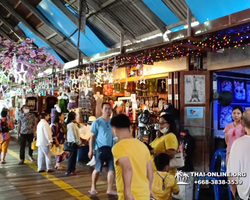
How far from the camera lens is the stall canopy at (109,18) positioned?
5480 mm

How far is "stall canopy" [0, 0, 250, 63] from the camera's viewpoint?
548 cm

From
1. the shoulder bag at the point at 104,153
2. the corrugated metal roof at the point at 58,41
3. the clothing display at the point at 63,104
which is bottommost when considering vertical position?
the shoulder bag at the point at 104,153

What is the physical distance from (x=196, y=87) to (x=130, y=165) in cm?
447

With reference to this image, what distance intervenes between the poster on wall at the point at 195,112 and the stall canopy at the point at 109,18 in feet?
6.37

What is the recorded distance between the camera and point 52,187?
6305mm

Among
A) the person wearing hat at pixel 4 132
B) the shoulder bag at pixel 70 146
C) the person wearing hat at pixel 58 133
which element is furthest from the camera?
the person wearing hat at pixel 4 132

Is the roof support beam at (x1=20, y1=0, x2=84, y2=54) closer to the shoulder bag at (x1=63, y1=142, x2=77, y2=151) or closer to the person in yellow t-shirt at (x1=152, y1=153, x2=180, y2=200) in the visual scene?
the shoulder bag at (x1=63, y1=142, x2=77, y2=151)

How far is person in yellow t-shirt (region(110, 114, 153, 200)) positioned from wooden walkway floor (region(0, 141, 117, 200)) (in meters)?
2.81

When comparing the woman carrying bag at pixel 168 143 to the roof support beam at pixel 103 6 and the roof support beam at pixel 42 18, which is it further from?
the roof support beam at pixel 42 18

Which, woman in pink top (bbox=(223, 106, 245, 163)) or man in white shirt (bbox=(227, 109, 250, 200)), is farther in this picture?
woman in pink top (bbox=(223, 106, 245, 163))

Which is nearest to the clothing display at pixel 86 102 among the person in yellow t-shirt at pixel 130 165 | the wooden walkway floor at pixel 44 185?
the wooden walkway floor at pixel 44 185

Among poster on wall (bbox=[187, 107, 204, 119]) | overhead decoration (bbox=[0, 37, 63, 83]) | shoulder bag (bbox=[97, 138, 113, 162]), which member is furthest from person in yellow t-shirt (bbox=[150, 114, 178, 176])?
overhead decoration (bbox=[0, 37, 63, 83])

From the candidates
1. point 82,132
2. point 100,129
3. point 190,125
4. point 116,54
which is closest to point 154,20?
point 116,54

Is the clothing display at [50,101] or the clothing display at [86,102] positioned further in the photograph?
the clothing display at [50,101]
